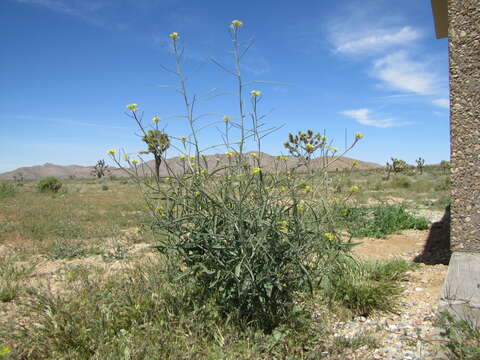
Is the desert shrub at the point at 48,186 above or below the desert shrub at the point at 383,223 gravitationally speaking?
above

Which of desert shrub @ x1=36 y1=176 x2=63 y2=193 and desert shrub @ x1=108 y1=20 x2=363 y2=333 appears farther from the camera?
desert shrub @ x1=36 y1=176 x2=63 y2=193

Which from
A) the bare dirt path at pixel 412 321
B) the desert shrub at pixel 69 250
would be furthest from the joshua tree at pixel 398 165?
the desert shrub at pixel 69 250

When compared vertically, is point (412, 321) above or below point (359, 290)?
below

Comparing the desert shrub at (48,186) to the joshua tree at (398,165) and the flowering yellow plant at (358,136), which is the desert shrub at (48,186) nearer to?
the flowering yellow plant at (358,136)

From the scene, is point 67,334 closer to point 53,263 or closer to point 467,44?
point 53,263

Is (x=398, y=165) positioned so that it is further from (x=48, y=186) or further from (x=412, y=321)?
(x=412, y=321)

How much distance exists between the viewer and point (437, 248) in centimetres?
489

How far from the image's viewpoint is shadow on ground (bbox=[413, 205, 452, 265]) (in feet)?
14.4

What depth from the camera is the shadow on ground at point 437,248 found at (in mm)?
4379

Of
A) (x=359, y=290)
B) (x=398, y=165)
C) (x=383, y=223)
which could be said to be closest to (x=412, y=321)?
(x=359, y=290)

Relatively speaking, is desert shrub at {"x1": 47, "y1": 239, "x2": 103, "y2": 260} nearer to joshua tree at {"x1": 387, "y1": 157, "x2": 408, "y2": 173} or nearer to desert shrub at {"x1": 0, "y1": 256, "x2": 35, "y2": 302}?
desert shrub at {"x1": 0, "y1": 256, "x2": 35, "y2": 302}

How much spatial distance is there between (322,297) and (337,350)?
766 millimetres

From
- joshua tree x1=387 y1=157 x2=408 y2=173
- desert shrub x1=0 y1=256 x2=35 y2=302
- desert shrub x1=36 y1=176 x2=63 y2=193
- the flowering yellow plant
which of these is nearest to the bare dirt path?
the flowering yellow plant

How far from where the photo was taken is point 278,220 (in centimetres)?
236
